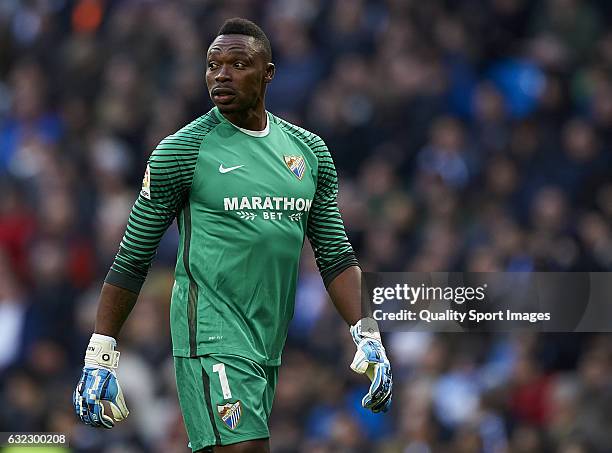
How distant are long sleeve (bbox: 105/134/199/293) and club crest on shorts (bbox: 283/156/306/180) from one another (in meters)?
0.45

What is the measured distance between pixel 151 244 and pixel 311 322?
6.10 meters

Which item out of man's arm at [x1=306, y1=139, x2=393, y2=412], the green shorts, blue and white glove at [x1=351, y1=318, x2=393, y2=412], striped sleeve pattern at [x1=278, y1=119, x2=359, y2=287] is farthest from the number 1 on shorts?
striped sleeve pattern at [x1=278, y1=119, x2=359, y2=287]

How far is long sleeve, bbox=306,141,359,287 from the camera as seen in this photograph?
252 inches

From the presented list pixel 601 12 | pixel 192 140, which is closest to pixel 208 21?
pixel 601 12

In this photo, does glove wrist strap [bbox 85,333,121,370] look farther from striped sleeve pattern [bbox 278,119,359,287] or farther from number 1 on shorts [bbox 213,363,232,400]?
striped sleeve pattern [bbox 278,119,359,287]

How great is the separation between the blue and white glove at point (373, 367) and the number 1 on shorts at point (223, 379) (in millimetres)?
590

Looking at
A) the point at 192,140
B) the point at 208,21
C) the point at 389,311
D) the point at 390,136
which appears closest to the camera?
the point at 192,140

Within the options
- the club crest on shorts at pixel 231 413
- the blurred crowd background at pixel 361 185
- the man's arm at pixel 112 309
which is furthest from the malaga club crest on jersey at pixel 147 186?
the blurred crowd background at pixel 361 185

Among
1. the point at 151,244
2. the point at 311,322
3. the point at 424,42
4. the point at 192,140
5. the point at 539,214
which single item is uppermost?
the point at 424,42

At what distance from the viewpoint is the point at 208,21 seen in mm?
14984

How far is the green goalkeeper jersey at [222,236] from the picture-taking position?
5.94 metres

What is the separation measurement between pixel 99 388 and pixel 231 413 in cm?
55

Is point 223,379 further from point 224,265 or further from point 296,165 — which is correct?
point 296,165

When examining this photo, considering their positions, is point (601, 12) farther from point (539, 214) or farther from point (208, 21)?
point (208, 21)
